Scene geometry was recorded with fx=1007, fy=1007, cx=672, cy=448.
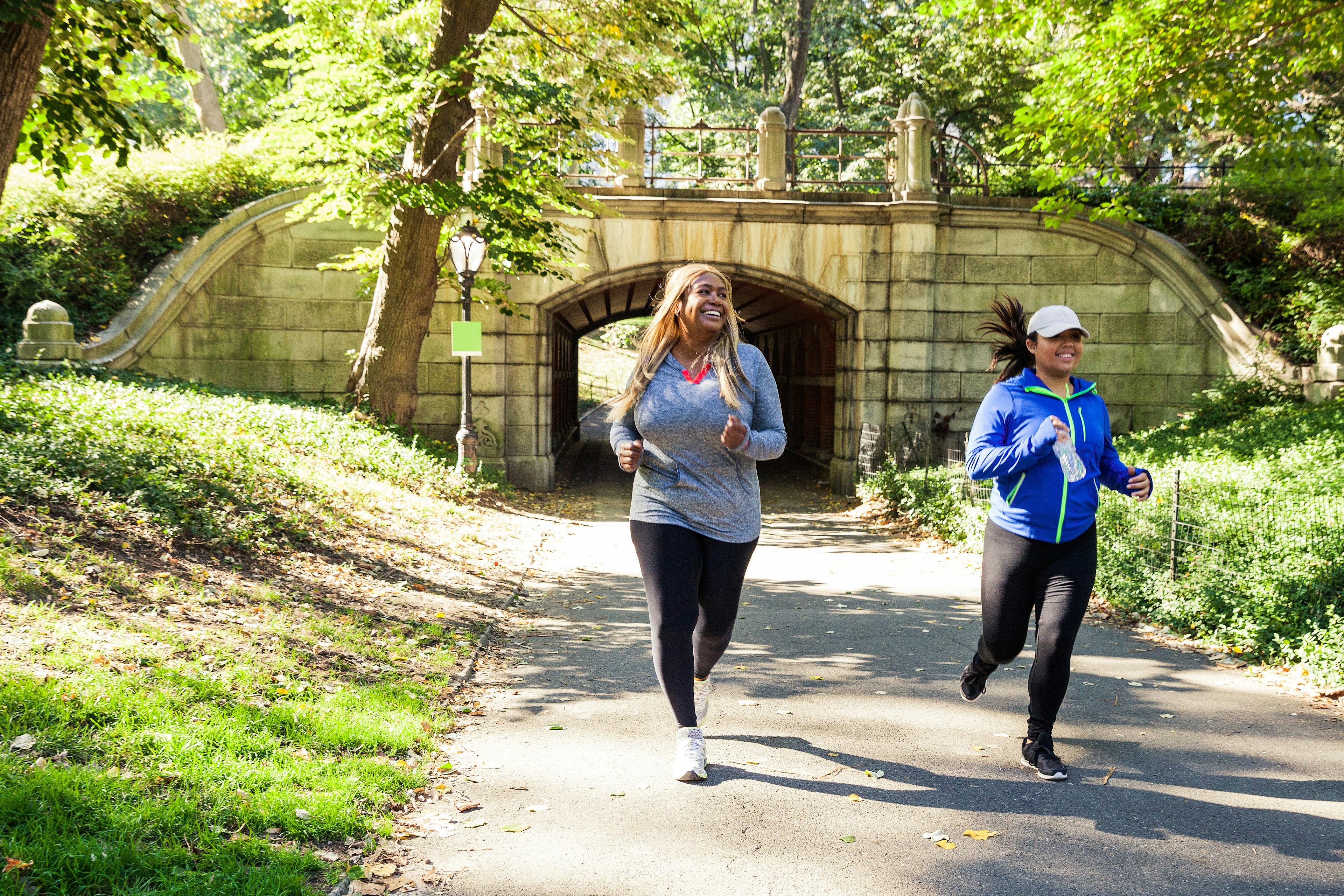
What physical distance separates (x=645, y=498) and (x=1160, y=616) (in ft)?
15.7

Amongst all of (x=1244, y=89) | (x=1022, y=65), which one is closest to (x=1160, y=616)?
(x=1244, y=89)

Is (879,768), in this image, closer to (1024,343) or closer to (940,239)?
(1024,343)

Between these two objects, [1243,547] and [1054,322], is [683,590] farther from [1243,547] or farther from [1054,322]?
[1243,547]

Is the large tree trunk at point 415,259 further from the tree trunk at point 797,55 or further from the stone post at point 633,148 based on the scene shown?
the tree trunk at point 797,55

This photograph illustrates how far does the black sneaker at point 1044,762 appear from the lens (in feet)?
13.5

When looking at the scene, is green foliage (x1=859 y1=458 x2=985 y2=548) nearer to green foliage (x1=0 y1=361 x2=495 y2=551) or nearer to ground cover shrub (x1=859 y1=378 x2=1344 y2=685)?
ground cover shrub (x1=859 y1=378 x2=1344 y2=685)

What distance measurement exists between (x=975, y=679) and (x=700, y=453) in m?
1.79

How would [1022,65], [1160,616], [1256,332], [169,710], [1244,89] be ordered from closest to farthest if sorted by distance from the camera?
[169,710], [1160,616], [1244,89], [1256,332], [1022,65]

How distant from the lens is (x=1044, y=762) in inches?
163

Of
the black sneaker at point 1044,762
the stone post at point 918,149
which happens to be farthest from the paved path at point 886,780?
the stone post at point 918,149

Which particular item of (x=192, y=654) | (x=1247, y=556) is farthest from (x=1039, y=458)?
(x=192, y=654)

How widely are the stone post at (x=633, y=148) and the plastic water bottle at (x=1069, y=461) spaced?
12339mm

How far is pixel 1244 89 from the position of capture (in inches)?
476

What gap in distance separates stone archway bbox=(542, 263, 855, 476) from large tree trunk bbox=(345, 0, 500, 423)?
2.90m
